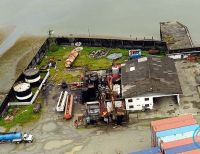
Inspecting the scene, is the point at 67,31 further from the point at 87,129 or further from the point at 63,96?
the point at 87,129

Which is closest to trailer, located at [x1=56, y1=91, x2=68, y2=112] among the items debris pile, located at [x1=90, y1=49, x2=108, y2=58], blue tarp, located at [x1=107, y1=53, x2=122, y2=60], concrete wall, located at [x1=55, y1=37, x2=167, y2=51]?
blue tarp, located at [x1=107, y1=53, x2=122, y2=60]

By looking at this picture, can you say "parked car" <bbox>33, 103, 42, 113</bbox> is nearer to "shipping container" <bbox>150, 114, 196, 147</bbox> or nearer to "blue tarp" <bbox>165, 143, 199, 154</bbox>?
"shipping container" <bbox>150, 114, 196, 147</bbox>

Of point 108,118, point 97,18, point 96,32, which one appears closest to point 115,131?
point 108,118

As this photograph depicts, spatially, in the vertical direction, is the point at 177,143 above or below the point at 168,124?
below

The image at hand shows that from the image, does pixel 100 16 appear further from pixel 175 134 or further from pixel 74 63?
pixel 175 134

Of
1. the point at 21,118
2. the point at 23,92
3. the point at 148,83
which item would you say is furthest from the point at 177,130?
the point at 23,92

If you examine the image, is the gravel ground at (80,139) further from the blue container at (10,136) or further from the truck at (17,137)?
the blue container at (10,136)

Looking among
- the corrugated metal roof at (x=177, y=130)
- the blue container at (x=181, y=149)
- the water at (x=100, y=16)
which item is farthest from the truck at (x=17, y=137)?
the water at (x=100, y=16)
